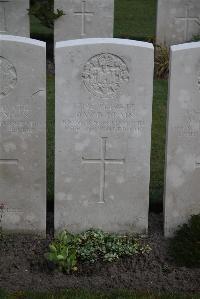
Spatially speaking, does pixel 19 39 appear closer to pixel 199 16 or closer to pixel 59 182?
pixel 59 182

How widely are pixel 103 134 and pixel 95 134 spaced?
0.07m

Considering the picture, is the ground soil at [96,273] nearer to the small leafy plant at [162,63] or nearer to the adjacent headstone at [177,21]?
the small leafy plant at [162,63]

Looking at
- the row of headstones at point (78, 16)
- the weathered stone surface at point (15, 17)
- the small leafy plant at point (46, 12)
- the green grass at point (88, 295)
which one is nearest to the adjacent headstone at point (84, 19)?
the row of headstones at point (78, 16)

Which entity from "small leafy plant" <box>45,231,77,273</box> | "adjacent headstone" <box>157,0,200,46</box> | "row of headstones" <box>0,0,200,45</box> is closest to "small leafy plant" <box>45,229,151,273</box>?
"small leafy plant" <box>45,231,77,273</box>

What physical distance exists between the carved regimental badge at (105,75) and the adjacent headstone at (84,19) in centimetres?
671

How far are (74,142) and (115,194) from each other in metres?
0.65

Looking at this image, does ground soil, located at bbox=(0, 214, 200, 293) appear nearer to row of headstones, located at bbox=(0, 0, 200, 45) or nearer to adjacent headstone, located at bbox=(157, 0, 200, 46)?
row of headstones, located at bbox=(0, 0, 200, 45)

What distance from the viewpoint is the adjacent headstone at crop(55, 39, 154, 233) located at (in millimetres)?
5984

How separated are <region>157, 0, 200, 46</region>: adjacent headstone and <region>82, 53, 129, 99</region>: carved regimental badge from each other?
7.57m

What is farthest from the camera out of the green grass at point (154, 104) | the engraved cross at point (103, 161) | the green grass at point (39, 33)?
the green grass at point (39, 33)

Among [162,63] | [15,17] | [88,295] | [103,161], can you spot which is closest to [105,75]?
[103,161]

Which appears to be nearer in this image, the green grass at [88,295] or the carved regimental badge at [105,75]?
the green grass at [88,295]

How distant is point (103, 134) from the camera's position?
20.3ft

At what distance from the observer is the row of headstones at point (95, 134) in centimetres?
599
